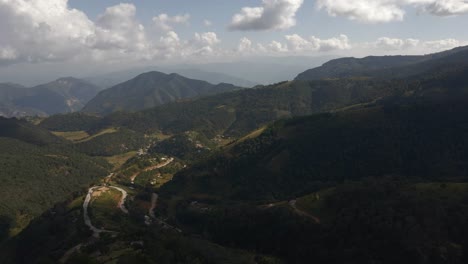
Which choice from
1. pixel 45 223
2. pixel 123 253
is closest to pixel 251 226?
pixel 123 253

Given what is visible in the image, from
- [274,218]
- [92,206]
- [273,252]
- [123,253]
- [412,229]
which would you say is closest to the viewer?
[123,253]

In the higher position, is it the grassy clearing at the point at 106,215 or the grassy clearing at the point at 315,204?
A: the grassy clearing at the point at 315,204

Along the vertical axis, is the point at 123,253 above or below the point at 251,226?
above

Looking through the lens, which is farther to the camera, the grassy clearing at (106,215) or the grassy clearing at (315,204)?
the grassy clearing at (106,215)

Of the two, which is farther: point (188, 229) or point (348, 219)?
point (188, 229)

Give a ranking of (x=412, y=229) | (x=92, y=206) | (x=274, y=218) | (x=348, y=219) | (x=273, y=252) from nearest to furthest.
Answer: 1. (x=412, y=229)
2. (x=348, y=219)
3. (x=273, y=252)
4. (x=274, y=218)
5. (x=92, y=206)

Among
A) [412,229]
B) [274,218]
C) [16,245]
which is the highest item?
[412,229]

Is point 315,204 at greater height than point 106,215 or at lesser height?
greater

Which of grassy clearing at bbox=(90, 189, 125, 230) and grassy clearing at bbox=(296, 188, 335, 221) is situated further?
grassy clearing at bbox=(90, 189, 125, 230)

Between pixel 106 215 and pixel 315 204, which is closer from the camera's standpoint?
pixel 315 204

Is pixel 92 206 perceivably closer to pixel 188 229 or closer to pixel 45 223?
pixel 45 223

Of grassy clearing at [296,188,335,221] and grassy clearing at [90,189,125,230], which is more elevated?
grassy clearing at [296,188,335,221]
